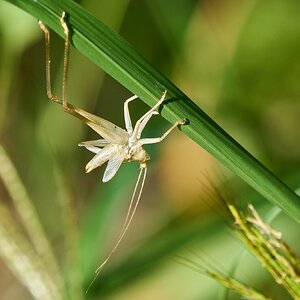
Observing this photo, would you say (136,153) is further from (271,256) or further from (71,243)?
(271,256)

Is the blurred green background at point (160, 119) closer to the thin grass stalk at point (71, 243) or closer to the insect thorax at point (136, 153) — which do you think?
the thin grass stalk at point (71, 243)

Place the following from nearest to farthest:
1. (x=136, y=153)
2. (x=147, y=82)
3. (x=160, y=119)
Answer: (x=147, y=82), (x=136, y=153), (x=160, y=119)

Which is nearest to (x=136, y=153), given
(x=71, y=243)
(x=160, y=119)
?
(x=71, y=243)

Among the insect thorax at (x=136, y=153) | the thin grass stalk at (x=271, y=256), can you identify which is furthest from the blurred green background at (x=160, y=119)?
the thin grass stalk at (x=271, y=256)

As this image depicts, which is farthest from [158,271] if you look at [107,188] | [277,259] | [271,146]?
[277,259]

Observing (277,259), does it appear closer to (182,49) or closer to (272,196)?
(272,196)
